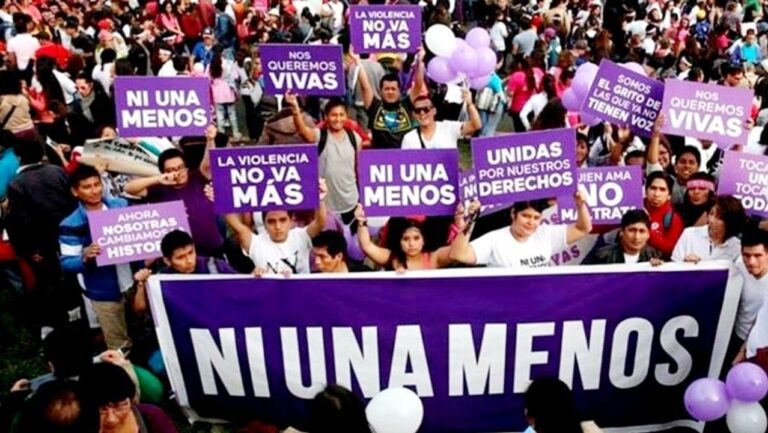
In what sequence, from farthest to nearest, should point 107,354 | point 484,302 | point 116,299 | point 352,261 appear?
point 352,261
point 116,299
point 484,302
point 107,354

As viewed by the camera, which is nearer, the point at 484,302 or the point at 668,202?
the point at 484,302

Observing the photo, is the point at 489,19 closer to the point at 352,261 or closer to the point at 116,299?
the point at 352,261

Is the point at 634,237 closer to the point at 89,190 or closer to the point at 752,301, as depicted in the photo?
the point at 752,301

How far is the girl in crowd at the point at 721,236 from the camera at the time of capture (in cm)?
565

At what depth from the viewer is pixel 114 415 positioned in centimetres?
394

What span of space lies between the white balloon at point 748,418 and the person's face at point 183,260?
3237 mm

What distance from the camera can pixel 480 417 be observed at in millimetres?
5676

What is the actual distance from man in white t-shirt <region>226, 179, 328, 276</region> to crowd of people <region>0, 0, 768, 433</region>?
1cm

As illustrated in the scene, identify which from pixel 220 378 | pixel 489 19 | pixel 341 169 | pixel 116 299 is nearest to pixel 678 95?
pixel 341 169

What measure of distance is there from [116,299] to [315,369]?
5.11 feet

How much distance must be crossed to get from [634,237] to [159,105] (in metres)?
3.69

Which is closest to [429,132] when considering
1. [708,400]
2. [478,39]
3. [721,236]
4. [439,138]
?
[439,138]

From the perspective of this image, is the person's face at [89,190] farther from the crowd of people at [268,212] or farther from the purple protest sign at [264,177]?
the purple protest sign at [264,177]

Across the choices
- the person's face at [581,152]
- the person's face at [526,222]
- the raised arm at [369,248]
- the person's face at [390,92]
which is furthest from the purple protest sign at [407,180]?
the person's face at [390,92]
